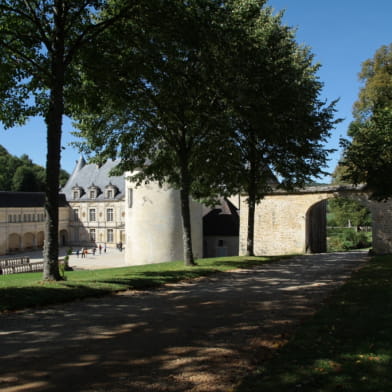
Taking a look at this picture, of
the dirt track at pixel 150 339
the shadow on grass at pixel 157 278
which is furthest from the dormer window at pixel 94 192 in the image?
the dirt track at pixel 150 339

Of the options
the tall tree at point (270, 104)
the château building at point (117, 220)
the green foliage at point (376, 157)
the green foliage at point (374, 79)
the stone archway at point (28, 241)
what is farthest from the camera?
the stone archway at point (28, 241)

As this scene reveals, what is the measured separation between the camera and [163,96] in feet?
39.5

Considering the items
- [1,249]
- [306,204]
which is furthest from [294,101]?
[1,249]

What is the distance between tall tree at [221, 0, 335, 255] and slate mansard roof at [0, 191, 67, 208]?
3846 centimetres

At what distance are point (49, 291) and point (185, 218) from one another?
650 cm

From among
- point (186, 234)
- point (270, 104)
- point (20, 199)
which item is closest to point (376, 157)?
point (270, 104)

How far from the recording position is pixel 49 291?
7.66 meters

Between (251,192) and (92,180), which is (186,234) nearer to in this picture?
(251,192)

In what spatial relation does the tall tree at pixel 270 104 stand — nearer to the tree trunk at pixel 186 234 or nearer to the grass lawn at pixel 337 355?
the tree trunk at pixel 186 234

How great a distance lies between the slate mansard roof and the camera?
4678cm

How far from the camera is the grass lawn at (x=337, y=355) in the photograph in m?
3.62

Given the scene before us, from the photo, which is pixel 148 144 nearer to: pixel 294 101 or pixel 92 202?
pixel 294 101

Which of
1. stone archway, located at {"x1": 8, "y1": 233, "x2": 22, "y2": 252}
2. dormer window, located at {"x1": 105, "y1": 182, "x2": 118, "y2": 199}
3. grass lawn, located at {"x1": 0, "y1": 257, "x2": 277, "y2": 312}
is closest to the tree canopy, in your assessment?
grass lawn, located at {"x1": 0, "y1": 257, "x2": 277, "y2": 312}

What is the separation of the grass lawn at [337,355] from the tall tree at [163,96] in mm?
7666
